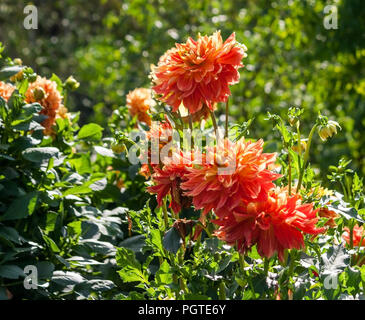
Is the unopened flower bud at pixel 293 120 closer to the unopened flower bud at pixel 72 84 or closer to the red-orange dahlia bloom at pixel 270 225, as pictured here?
the red-orange dahlia bloom at pixel 270 225

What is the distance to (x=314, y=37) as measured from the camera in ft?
10.7

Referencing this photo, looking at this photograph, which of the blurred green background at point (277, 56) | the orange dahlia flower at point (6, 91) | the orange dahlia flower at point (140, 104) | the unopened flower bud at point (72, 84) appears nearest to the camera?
the orange dahlia flower at point (6, 91)

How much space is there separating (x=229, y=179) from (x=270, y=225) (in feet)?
0.36

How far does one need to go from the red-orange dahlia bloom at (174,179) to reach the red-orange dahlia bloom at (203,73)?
12cm

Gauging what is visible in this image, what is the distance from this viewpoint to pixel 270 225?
963 millimetres

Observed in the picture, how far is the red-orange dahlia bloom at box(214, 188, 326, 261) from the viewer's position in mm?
946

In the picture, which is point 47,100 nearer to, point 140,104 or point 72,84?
point 72,84

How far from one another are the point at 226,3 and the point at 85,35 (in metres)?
2.92

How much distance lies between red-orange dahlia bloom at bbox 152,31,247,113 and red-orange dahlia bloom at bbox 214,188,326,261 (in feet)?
0.84

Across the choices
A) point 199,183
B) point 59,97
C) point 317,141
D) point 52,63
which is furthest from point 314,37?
point 52,63

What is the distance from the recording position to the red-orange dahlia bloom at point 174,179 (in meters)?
1.05

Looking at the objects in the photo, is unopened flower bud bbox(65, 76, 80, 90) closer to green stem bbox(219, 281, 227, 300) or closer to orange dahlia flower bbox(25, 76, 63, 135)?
orange dahlia flower bbox(25, 76, 63, 135)

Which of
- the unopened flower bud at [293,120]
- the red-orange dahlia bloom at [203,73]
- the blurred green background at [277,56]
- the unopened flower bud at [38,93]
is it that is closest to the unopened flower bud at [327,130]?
the unopened flower bud at [293,120]
